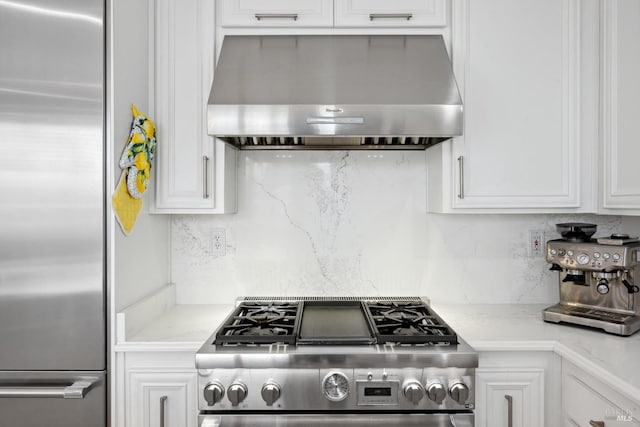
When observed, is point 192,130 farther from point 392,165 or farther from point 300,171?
point 392,165

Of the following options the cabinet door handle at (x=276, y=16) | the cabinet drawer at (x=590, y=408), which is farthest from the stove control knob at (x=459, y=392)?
the cabinet door handle at (x=276, y=16)

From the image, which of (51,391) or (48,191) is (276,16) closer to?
(48,191)

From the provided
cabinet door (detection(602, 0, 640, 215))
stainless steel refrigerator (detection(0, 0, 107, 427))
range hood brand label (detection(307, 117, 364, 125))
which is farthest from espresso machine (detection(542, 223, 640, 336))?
stainless steel refrigerator (detection(0, 0, 107, 427))

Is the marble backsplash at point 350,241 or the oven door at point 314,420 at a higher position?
the marble backsplash at point 350,241

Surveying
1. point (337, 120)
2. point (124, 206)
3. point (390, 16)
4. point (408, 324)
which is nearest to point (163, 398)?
point (124, 206)

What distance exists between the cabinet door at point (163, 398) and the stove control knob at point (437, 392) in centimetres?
82

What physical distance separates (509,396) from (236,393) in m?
0.95

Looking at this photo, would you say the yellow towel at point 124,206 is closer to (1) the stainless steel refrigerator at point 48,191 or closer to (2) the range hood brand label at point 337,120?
(1) the stainless steel refrigerator at point 48,191

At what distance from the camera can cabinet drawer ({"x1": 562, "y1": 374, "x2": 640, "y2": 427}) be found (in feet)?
4.05

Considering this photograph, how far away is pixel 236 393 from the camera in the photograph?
4.63ft

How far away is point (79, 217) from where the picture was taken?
60.1 inches

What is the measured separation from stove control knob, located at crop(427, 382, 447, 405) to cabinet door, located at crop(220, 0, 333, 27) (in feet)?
4.78

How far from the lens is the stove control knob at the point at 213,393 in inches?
55.8

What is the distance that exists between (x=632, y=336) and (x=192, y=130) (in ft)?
6.20
